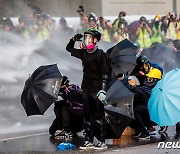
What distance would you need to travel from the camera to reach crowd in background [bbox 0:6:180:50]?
436 inches

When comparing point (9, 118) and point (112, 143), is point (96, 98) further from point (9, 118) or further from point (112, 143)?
point (9, 118)

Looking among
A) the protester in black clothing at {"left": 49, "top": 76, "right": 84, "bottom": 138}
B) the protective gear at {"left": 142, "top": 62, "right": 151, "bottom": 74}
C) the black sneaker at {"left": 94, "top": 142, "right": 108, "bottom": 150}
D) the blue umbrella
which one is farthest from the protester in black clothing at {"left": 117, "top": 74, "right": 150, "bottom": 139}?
the black sneaker at {"left": 94, "top": 142, "right": 108, "bottom": 150}

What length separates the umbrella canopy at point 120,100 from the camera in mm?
7121

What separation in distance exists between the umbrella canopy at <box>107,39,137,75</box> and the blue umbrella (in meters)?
0.70

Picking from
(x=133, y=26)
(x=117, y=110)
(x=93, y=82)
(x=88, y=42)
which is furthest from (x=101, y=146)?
(x=133, y=26)

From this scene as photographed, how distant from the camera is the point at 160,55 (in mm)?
11047

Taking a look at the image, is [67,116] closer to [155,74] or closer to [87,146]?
[87,146]

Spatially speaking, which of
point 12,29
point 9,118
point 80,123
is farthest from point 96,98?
point 12,29

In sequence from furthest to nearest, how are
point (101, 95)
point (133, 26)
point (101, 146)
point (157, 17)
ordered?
point (157, 17) → point (133, 26) → point (101, 146) → point (101, 95)

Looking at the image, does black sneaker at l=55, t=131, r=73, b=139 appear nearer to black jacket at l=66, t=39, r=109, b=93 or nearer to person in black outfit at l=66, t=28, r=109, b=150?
person in black outfit at l=66, t=28, r=109, b=150

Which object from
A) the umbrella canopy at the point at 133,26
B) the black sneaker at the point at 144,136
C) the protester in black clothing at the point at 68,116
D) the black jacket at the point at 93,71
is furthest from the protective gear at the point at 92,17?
the black jacket at the point at 93,71

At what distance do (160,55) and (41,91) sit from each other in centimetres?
419

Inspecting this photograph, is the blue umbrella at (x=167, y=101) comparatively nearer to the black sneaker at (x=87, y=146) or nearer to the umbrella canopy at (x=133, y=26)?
the black sneaker at (x=87, y=146)

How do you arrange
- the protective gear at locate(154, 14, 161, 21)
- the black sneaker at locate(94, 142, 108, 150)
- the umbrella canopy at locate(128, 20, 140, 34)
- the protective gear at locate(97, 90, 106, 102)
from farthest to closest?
1. the protective gear at locate(154, 14, 161, 21)
2. the umbrella canopy at locate(128, 20, 140, 34)
3. the black sneaker at locate(94, 142, 108, 150)
4. the protective gear at locate(97, 90, 106, 102)
